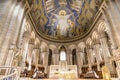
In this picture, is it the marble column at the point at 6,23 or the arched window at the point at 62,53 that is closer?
the marble column at the point at 6,23

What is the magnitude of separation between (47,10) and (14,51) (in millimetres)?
12246

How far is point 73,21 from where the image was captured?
68.3 feet

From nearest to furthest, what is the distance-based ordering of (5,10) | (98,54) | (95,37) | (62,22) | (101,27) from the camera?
(5,10), (101,27), (98,54), (95,37), (62,22)

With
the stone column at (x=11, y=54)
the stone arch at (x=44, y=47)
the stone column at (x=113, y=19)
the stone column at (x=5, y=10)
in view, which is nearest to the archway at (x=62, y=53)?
the stone arch at (x=44, y=47)

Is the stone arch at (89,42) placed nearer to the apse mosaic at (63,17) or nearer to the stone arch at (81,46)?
the stone arch at (81,46)

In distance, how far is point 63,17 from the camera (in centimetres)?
2097

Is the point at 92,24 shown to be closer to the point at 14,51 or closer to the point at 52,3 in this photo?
the point at 52,3

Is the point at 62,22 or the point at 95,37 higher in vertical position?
the point at 62,22

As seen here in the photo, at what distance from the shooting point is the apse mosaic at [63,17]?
17.1 metres

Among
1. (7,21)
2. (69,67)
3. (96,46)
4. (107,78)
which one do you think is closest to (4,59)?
(7,21)

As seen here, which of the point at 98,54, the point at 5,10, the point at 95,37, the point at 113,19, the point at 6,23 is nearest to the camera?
the point at 6,23

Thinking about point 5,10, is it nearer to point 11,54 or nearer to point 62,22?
point 11,54

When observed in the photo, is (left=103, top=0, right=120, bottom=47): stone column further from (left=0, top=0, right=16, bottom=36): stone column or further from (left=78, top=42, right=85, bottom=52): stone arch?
(left=0, top=0, right=16, bottom=36): stone column

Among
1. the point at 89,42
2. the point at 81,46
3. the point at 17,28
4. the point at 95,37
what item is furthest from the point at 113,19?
the point at 81,46
